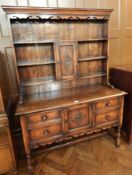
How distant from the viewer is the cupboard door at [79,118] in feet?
5.61

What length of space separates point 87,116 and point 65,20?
4.24 ft

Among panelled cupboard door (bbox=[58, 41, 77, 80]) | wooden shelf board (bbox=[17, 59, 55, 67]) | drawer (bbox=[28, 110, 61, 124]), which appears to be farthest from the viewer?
panelled cupboard door (bbox=[58, 41, 77, 80])

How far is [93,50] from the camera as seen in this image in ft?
7.13

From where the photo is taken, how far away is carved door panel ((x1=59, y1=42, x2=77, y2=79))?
75.6 inches

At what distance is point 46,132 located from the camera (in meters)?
1.65

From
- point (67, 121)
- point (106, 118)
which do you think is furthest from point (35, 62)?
point (106, 118)

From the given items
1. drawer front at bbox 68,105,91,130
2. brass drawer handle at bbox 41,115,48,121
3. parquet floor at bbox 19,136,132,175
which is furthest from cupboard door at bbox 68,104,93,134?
parquet floor at bbox 19,136,132,175

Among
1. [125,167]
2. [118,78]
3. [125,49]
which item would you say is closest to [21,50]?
[118,78]

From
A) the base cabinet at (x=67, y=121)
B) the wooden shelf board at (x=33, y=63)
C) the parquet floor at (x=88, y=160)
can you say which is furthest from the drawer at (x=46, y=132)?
the wooden shelf board at (x=33, y=63)

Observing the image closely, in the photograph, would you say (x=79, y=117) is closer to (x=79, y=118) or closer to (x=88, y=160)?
(x=79, y=118)

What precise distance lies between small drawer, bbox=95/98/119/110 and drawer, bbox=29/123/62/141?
52 cm

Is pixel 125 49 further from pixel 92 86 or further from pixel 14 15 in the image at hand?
pixel 14 15

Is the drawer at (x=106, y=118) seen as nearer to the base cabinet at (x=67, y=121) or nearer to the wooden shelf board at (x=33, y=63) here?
the base cabinet at (x=67, y=121)

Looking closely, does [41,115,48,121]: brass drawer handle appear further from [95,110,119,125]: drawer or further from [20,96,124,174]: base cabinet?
[95,110,119,125]: drawer
